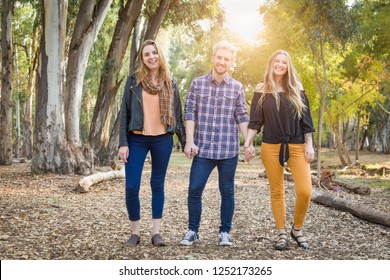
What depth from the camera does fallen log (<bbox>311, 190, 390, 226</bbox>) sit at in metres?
6.30

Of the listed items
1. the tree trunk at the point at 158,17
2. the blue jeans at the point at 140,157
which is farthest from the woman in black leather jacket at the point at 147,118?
the tree trunk at the point at 158,17

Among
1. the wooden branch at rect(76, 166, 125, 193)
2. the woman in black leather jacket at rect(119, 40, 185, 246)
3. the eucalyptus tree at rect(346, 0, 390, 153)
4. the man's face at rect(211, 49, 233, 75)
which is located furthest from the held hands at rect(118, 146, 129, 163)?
the eucalyptus tree at rect(346, 0, 390, 153)

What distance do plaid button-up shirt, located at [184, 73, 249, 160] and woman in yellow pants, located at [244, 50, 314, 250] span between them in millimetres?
210

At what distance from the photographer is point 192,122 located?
4.66 m

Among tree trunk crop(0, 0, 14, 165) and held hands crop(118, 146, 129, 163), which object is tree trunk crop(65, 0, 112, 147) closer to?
tree trunk crop(0, 0, 14, 165)

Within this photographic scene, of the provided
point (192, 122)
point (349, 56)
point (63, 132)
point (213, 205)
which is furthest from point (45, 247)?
point (349, 56)

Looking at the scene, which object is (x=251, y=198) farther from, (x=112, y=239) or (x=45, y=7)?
(x=45, y=7)

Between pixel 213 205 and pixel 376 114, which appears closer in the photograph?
pixel 213 205

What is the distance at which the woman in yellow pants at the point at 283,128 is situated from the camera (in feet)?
15.5

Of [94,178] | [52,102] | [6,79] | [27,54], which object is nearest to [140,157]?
[94,178]

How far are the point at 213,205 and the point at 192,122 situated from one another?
3630 millimetres

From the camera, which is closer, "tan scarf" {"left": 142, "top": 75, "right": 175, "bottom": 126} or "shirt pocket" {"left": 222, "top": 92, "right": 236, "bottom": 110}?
"tan scarf" {"left": 142, "top": 75, "right": 175, "bottom": 126}

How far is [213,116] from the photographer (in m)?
4.68

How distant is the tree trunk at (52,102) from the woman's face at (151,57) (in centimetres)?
658
